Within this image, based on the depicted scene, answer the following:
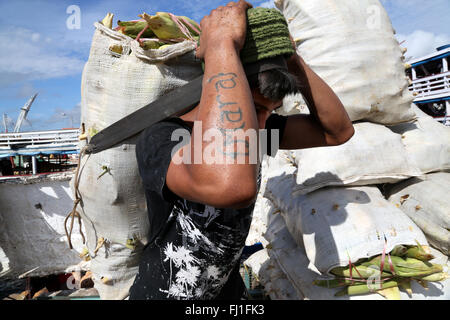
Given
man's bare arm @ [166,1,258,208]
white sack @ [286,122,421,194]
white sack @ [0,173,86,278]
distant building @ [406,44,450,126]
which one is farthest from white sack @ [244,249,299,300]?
distant building @ [406,44,450,126]

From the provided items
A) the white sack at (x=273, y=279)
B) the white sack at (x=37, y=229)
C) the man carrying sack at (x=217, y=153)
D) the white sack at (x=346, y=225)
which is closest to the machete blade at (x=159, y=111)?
the man carrying sack at (x=217, y=153)

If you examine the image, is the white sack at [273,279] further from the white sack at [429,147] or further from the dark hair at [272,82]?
the dark hair at [272,82]

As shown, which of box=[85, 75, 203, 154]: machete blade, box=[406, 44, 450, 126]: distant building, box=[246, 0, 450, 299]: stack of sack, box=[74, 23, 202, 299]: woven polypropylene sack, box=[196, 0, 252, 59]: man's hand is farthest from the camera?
box=[406, 44, 450, 126]: distant building

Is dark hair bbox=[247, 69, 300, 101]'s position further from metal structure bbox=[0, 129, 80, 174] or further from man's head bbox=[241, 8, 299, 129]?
metal structure bbox=[0, 129, 80, 174]

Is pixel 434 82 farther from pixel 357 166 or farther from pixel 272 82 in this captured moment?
pixel 272 82

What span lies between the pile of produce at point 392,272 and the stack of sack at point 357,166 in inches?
0.7

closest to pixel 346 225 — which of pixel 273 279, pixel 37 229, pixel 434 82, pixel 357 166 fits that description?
pixel 357 166

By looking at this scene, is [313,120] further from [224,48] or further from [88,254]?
[88,254]

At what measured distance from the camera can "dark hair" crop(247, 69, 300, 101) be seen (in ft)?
2.58

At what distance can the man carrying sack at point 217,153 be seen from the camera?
636 millimetres

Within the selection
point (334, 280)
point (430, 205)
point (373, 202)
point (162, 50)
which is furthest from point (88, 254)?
point (430, 205)

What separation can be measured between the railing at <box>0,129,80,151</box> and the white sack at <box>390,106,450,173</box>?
21.7 feet

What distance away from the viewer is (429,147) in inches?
65.3

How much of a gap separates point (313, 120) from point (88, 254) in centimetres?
135
